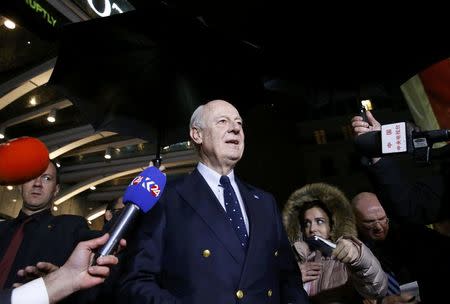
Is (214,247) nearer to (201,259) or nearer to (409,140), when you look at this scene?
(201,259)

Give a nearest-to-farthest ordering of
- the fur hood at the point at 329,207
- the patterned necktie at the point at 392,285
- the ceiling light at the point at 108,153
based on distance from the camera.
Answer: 1. the patterned necktie at the point at 392,285
2. the fur hood at the point at 329,207
3. the ceiling light at the point at 108,153

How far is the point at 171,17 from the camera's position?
3.95 metres

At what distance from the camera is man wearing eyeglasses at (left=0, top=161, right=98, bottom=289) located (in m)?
2.86

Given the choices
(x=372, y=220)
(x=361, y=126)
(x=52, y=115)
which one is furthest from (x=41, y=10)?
(x=52, y=115)

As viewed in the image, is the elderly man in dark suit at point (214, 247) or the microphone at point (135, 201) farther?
the elderly man in dark suit at point (214, 247)

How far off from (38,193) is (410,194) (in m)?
3.13

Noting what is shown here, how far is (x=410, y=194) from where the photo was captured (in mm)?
1802

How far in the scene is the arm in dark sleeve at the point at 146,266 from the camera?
1.70 metres

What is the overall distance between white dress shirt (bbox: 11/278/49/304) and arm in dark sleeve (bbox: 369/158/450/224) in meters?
1.62

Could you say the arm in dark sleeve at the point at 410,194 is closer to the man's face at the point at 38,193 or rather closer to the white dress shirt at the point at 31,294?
the white dress shirt at the point at 31,294

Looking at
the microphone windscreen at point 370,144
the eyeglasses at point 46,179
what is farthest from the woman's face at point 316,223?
the eyeglasses at point 46,179

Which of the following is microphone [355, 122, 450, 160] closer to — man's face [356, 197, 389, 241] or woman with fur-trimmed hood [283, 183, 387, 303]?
woman with fur-trimmed hood [283, 183, 387, 303]

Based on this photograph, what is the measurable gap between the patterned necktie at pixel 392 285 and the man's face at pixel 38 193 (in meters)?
3.11

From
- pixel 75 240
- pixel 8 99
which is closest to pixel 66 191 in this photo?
pixel 8 99
